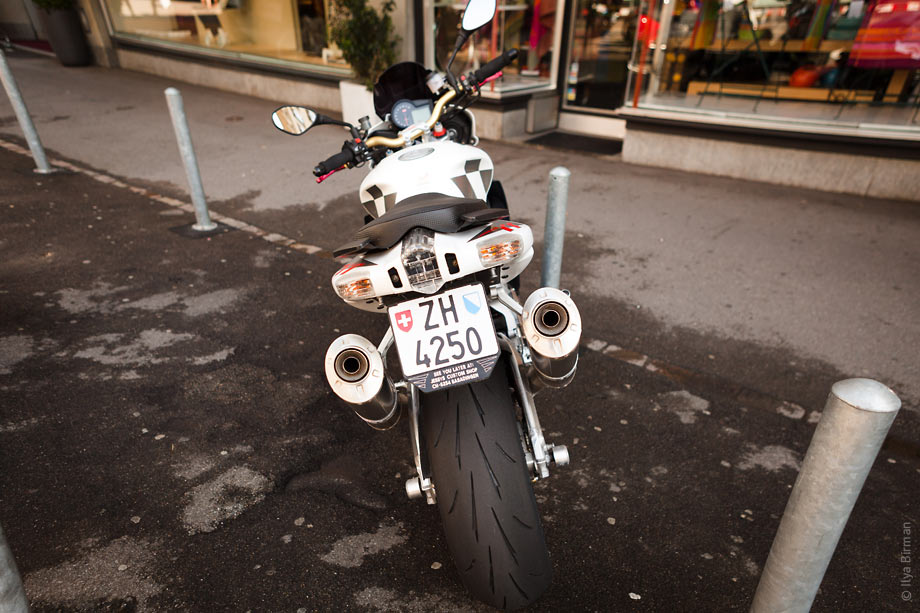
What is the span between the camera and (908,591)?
7.65 feet

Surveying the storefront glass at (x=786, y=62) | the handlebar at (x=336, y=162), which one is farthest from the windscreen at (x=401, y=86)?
the storefront glass at (x=786, y=62)

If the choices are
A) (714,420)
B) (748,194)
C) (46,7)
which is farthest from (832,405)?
(46,7)

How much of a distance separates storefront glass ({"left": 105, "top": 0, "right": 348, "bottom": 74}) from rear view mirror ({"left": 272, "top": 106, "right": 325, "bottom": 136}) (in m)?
8.80

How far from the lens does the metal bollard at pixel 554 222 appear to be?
3.35 metres

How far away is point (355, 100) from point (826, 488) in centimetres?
960

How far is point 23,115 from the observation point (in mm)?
6910

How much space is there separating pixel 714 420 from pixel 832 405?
6.23ft

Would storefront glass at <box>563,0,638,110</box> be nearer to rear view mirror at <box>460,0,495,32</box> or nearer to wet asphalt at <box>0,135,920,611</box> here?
wet asphalt at <box>0,135,920,611</box>

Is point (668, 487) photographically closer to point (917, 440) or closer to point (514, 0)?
point (917, 440)

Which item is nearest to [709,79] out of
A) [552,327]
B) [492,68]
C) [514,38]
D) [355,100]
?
[514,38]

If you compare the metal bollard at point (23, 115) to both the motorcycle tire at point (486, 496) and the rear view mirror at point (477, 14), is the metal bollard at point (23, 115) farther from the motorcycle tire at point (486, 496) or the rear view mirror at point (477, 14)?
the motorcycle tire at point (486, 496)

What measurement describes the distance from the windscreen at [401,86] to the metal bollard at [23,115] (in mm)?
5882

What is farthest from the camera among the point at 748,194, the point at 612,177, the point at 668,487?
the point at 612,177

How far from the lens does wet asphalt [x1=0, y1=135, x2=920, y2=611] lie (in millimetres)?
2346
